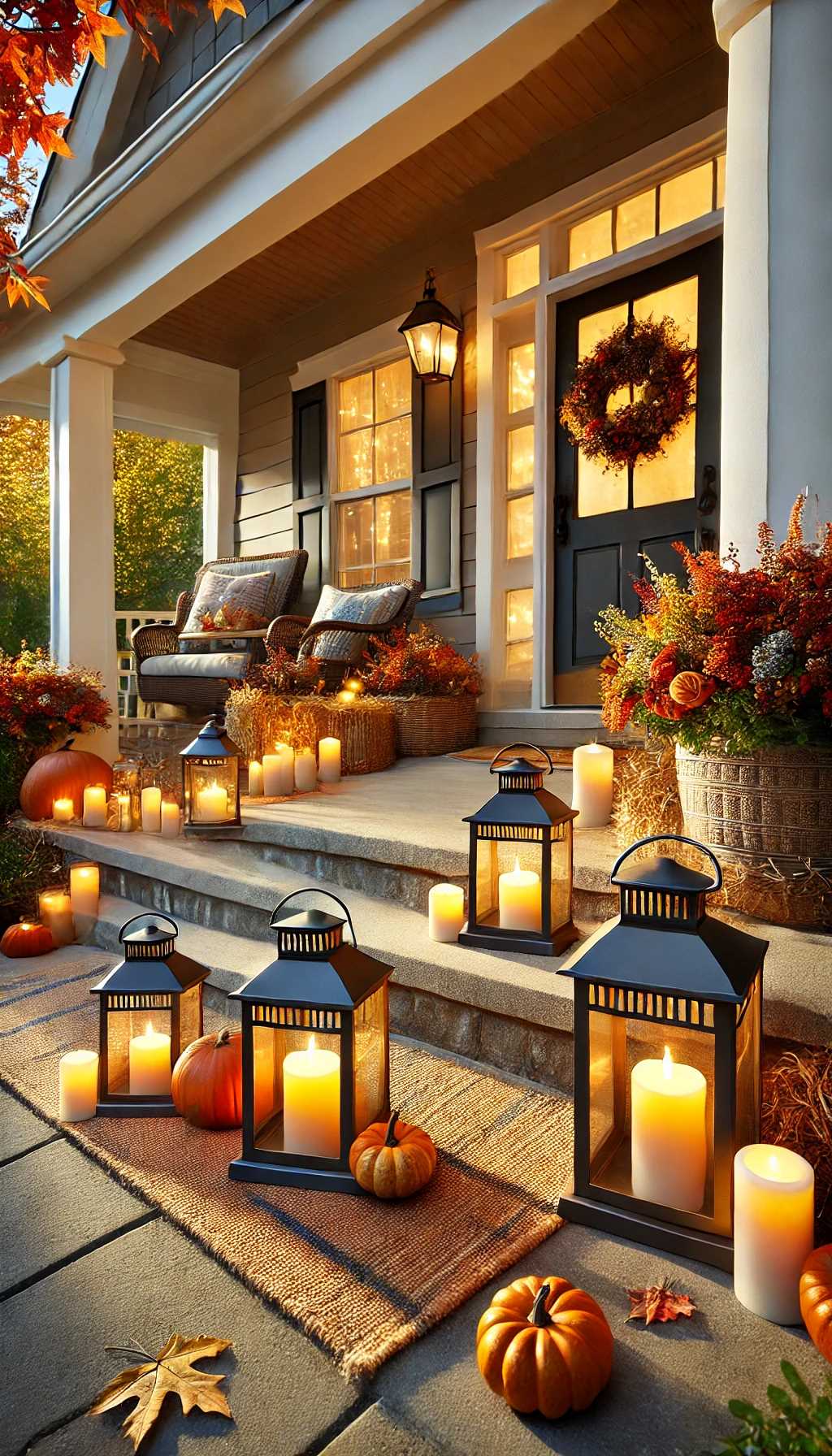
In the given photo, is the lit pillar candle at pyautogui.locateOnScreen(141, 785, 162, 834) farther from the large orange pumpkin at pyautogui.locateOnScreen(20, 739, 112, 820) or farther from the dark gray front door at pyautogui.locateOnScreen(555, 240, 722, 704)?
the dark gray front door at pyautogui.locateOnScreen(555, 240, 722, 704)

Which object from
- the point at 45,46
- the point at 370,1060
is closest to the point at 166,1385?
the point at 370,1060

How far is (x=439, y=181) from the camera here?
439cm

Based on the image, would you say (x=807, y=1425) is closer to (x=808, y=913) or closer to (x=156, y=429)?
(x=808, y=913)

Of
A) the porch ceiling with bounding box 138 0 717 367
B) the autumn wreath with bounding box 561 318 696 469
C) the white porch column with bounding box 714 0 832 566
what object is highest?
the porch ceiling with bounding box 138 0 717 367

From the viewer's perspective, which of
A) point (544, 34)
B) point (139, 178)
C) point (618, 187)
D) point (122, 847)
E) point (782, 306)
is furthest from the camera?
point (618, 187)

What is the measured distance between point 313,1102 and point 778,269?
6.30 feet

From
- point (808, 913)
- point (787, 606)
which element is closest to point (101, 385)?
point (787, 606)

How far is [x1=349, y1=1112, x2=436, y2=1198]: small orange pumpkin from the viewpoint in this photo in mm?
1180

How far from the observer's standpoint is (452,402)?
4.66 m

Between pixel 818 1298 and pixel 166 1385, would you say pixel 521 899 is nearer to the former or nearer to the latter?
pixel 818 1298

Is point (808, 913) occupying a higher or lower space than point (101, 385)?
lower

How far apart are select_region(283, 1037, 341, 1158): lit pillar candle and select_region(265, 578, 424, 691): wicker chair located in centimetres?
288

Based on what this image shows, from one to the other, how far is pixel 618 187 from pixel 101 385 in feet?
9.15

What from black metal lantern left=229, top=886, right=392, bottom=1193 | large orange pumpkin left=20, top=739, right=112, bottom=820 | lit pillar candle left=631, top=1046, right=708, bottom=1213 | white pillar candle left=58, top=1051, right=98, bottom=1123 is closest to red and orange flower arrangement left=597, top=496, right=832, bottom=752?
lit pillar candle left=631, top=1046, right=708, bottom=1213
